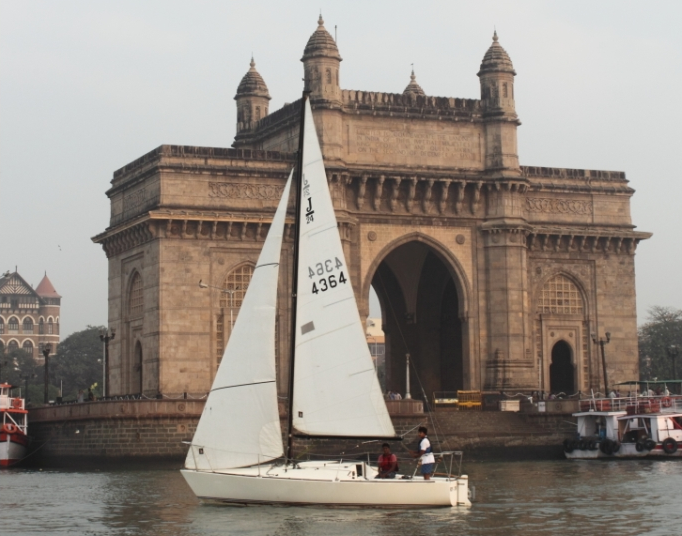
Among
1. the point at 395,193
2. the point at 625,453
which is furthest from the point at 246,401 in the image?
the point at 395,193

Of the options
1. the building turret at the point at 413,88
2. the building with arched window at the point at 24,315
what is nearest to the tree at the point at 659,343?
Result: the building turret at the point at 413,88

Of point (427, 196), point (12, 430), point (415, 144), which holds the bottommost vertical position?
point (12, 430)

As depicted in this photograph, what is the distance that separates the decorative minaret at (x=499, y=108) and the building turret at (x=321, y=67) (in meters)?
7.38

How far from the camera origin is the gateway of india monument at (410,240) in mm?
62469

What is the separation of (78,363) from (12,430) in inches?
3442

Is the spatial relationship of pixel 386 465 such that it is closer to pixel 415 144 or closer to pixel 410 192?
pixel 410 192

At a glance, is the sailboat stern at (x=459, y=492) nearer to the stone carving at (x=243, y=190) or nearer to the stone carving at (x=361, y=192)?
the stone carving at (x=243, y=190)

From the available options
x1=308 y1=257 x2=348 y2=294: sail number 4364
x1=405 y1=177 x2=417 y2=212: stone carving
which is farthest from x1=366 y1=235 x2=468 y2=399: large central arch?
x1=308 y1=257 x2=348 y2=294: sail number 4364

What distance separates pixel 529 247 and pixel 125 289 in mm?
18741

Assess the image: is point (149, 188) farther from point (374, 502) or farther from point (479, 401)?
point (374, 502)

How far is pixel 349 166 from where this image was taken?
6462 centimetres

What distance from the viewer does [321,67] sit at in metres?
64.1

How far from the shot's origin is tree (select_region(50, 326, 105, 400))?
14388 centimetres

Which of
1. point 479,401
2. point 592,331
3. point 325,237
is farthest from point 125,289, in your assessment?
point 325,237
